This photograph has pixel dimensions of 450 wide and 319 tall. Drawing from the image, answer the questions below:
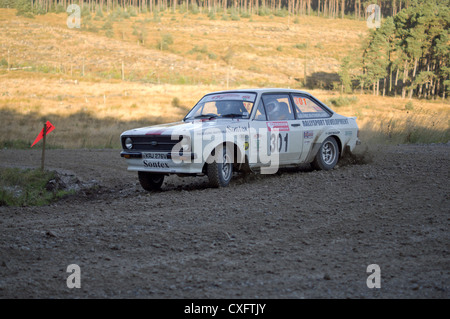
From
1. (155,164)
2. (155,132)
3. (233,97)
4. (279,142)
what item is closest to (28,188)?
(155,164)

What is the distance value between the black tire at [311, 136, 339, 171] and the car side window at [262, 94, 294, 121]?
0.99 m

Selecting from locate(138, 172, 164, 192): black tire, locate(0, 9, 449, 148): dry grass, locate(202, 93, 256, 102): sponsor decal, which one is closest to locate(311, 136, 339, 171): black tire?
locate(202, 93, 256, 102): sponsor decal

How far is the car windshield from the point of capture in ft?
28.6

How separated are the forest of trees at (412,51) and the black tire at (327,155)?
46.5 m

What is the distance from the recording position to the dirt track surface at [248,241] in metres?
3.90

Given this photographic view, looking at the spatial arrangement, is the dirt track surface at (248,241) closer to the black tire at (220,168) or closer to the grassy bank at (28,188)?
the black tire at (220,168)

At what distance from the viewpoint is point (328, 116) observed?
32.5 feet

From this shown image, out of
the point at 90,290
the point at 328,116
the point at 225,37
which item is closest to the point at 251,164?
the point at 328,116

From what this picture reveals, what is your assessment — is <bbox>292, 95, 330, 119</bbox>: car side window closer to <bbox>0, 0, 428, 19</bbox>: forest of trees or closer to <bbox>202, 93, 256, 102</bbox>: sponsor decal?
<bbox>202, 93, 256, 102</bbox>: sponsor decal

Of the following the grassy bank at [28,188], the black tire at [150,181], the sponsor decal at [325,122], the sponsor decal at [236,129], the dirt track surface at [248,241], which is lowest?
the grassy bank at [28,188]

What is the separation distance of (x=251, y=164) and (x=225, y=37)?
85.3m

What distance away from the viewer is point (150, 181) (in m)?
9.02

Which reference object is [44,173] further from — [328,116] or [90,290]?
[90,290]

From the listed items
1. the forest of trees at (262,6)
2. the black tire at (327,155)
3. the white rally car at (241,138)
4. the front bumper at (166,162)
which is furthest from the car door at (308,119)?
the forest of trees at (262,6)
